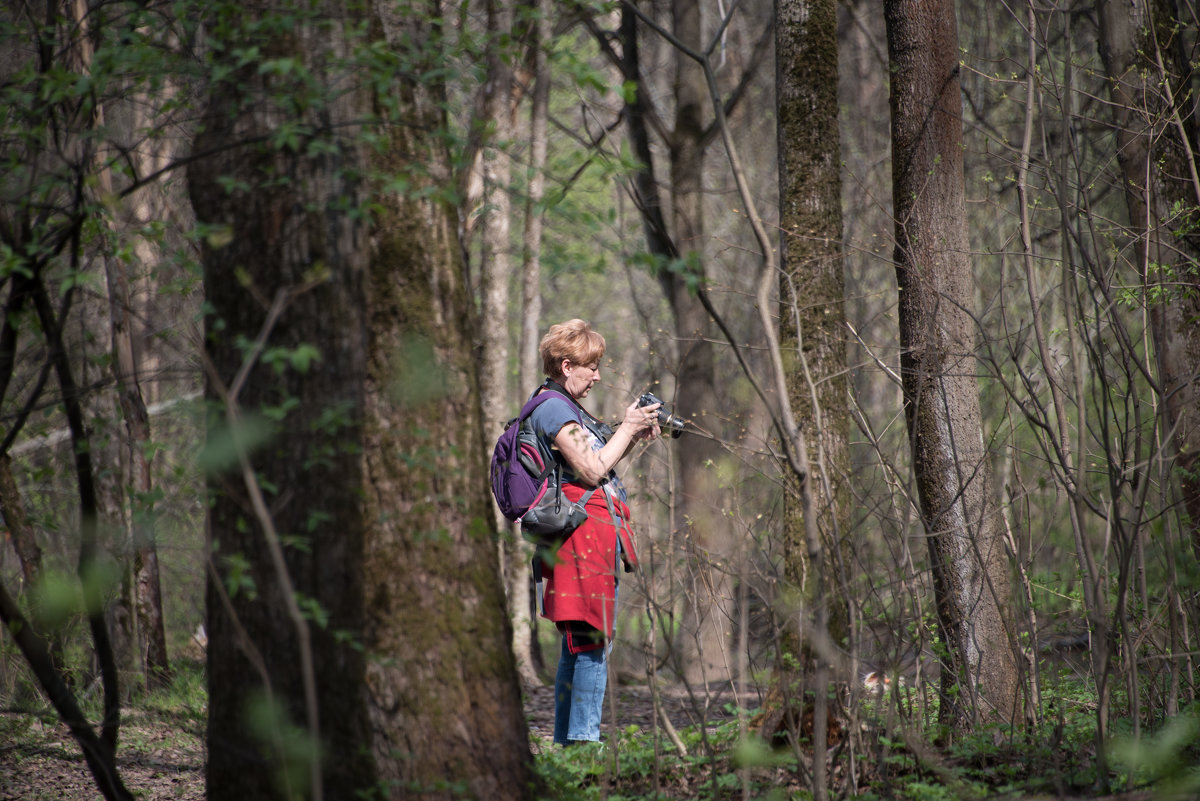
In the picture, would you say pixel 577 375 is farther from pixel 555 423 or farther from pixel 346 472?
pixel 346 472

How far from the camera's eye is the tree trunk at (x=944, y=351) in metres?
4.06

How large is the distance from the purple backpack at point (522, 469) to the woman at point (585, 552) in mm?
39

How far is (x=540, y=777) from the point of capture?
8.87 feet

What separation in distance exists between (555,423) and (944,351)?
1.82 m

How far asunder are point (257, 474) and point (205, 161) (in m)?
0.93

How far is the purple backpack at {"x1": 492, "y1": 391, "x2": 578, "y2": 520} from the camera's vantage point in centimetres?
374

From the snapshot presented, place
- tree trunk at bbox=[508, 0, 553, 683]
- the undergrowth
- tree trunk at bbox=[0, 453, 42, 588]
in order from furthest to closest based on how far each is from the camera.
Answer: tree trunk at bbox=[508, 0, 553, 683] → tree trunk at bbox=[0, 453, 42, 588] → the undergrowth

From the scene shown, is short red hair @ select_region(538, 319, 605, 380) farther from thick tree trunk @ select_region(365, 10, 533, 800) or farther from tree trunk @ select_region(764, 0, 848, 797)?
thick tree trunk @ select_region(365, 10, 533, 800)

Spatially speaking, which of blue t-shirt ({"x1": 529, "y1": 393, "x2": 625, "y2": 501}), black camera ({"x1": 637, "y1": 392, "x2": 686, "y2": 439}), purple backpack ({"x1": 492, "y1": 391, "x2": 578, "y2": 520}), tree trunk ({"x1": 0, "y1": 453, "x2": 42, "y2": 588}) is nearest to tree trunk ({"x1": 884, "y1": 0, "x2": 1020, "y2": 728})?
black camera ({"x1": 637, "y1": 392, "x2": 686, "y2": 439})

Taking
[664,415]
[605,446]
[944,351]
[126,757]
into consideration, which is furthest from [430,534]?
[126,757]

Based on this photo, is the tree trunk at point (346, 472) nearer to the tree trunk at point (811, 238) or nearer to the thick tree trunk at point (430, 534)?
the thick tree trunk at point (430, 534)

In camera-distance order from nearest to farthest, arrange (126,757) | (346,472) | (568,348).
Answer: (346,472) → (568,348) → (126,757)

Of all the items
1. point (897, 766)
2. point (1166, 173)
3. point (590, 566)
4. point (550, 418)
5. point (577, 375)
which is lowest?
point (897, 766)

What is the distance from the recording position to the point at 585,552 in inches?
147
